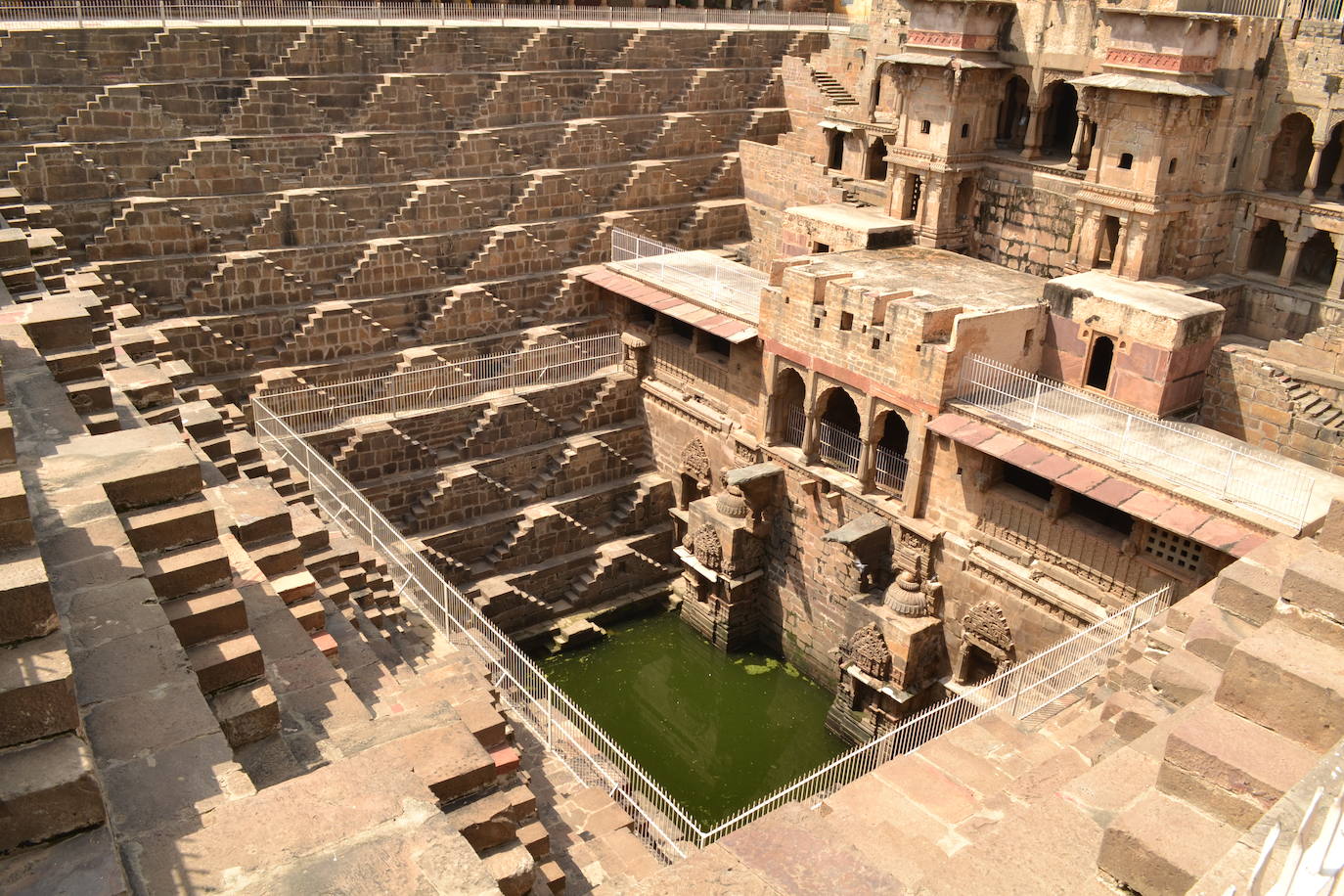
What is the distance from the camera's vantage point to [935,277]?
62.7 feet

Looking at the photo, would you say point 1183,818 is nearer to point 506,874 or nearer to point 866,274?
point 506,874

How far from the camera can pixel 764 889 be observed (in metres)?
5.39

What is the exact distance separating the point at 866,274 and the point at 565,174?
24.7ft

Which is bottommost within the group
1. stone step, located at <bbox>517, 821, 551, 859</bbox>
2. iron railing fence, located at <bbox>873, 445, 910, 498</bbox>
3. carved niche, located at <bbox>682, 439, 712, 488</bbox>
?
carved niche, located at <bbox>682, 439, 712, 488</bbox>

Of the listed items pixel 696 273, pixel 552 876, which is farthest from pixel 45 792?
pixel 696 273

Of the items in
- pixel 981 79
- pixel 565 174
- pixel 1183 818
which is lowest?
pixel 1183 818

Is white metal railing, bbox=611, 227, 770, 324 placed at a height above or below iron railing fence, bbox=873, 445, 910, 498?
above

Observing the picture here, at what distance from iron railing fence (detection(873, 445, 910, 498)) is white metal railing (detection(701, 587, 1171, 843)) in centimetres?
366

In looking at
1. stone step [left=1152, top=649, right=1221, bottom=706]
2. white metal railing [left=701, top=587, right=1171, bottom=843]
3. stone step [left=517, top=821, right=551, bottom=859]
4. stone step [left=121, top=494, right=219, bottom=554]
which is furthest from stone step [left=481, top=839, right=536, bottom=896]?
stone step [left=1152, top=649, right=1221, bottom=706]

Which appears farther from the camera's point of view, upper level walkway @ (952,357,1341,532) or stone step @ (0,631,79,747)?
upper level walkway @ (952,357,1341,532)

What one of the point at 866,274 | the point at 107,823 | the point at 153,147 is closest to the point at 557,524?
the point at 866,274

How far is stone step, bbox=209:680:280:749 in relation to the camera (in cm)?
734

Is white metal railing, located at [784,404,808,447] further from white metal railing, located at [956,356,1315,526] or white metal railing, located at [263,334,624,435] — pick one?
white metal railing, located at [263,334,624,435]

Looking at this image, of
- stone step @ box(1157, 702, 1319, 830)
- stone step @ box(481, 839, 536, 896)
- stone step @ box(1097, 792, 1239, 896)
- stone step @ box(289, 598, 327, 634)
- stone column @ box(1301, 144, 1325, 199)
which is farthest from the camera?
stone column @ box(1301, 144, 1325, 199)
